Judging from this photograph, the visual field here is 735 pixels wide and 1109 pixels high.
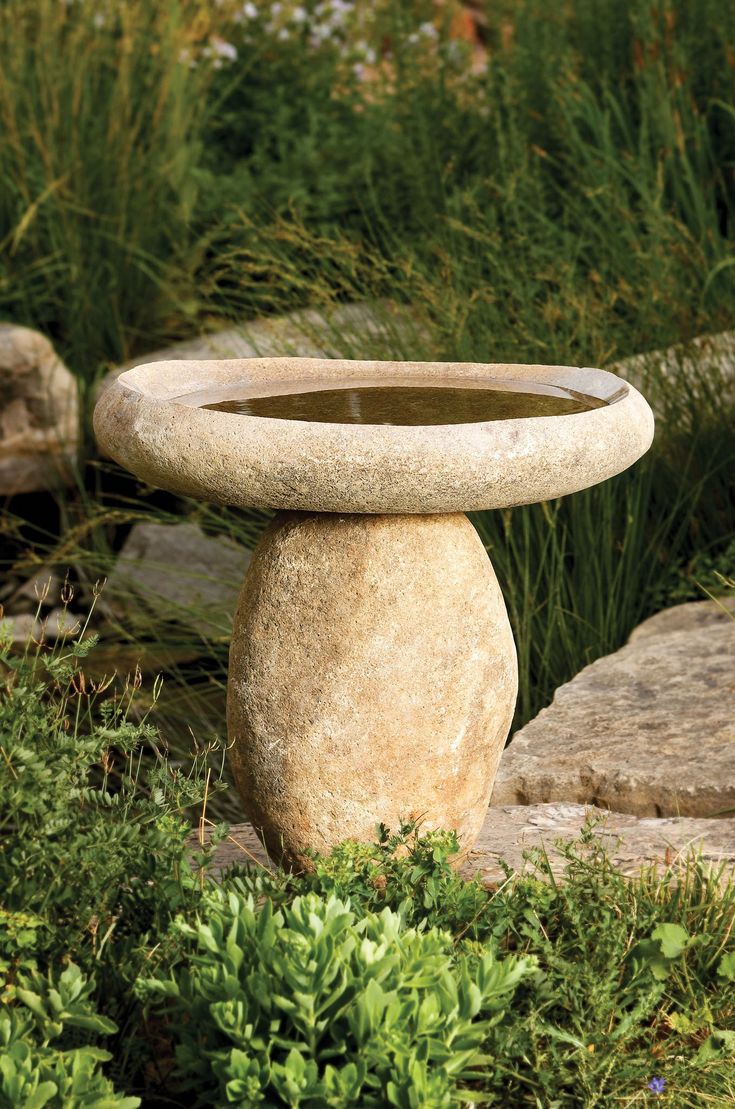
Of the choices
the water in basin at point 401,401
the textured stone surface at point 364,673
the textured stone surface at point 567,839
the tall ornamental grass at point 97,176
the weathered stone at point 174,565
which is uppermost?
the tall ornamental grass at point 97,176

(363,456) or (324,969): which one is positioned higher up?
(363,456)

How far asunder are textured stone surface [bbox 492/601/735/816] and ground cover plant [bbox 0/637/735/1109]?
0.41m

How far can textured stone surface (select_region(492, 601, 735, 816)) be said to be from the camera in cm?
286

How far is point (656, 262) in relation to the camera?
4.40m

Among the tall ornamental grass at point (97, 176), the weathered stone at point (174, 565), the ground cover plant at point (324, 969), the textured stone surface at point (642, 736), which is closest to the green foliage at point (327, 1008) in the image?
the ground cover plant at point (324, 969)

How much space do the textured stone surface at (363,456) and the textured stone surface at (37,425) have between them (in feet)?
11.2

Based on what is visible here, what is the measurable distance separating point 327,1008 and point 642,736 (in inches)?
56.5

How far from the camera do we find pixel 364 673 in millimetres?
2320

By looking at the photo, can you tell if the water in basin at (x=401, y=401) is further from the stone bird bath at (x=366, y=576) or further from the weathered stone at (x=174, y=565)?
the weathered stone at (x=174, y=565)

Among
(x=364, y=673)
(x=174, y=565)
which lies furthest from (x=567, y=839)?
(x=174, y=565)

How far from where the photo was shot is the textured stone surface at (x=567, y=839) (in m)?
2.50

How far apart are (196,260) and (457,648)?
14.1 feet

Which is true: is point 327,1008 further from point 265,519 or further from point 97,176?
point 97,176

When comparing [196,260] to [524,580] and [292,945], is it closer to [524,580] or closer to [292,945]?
[524,580]
